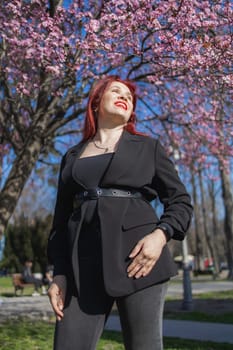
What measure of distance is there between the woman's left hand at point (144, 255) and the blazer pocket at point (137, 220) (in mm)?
86

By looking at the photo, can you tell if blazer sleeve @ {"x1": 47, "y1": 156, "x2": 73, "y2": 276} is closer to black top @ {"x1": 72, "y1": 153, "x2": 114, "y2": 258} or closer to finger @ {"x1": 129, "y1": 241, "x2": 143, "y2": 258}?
black top @ {"x1": 72, "y1": 153, "x2": 114, "y2": 258}

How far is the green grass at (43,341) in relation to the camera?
18.6 feet

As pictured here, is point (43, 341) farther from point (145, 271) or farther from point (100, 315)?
point (145, 271)

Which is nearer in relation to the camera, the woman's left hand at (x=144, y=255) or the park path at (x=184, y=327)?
the woman's left hand at (x=144, y=255)

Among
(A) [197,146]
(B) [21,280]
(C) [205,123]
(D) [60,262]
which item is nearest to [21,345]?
(D) [60,262]

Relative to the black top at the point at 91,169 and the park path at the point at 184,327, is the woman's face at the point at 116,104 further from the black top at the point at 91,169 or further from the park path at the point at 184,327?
the park path at the point at 184,327

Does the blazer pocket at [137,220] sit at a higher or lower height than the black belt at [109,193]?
lower

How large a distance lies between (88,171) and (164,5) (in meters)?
5.19

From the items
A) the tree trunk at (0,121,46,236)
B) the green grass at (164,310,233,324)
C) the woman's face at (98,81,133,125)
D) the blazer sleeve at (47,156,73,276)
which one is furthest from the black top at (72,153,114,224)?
the green grass at (164,310,233,324)

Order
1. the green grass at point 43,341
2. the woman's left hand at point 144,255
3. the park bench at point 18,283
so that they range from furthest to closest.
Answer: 1. the park bench at point 18,283
2. the green grass at point 43,341
3. the woman's left hand at point 144,255

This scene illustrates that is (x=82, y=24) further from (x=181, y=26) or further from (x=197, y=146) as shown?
(x=197, y=146)

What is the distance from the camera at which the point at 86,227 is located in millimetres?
1955

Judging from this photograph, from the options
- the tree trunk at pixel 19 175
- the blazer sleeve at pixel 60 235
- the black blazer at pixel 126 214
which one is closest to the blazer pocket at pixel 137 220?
the black blazer at pixel 126 214

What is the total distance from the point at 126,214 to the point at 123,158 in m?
0.28
